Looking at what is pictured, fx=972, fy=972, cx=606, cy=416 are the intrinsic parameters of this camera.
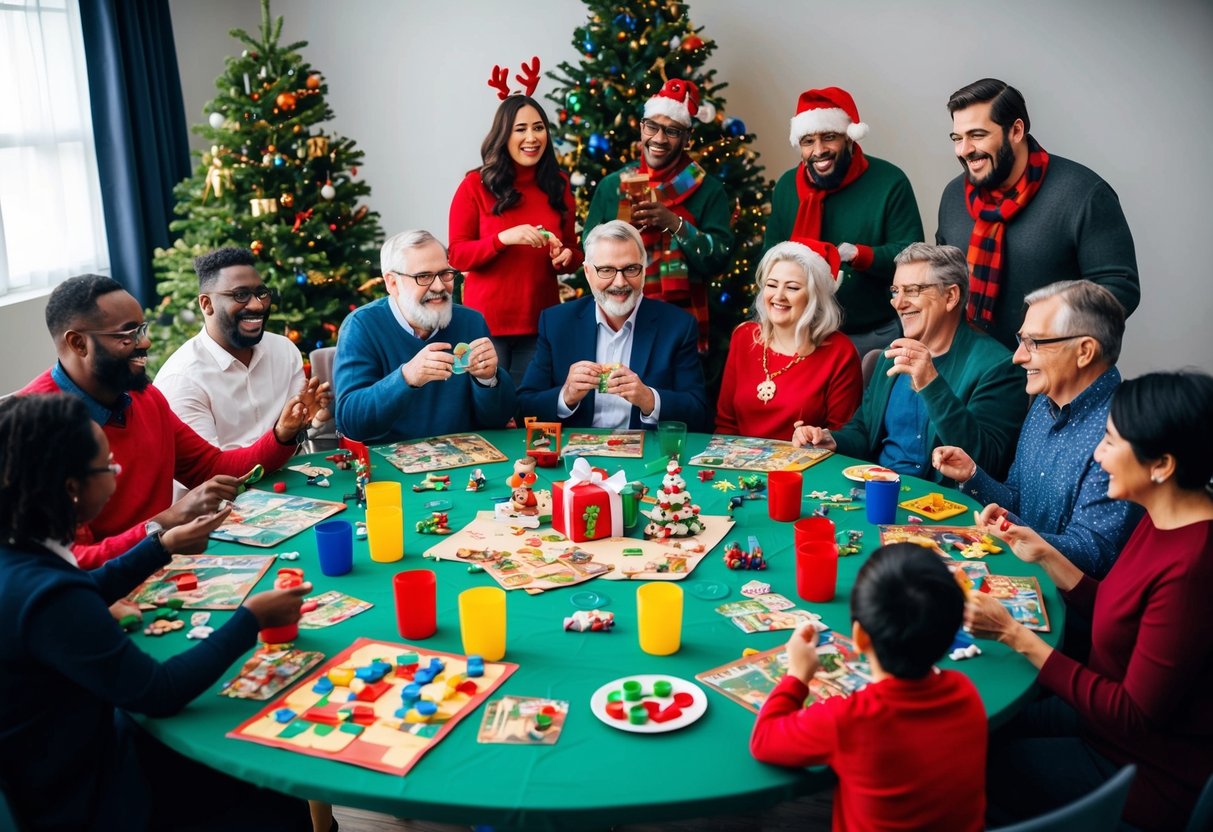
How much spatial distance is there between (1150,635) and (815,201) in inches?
120

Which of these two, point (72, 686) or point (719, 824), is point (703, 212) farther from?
point (72, 686)

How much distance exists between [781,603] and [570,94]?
13.2 ft

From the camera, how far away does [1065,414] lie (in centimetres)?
271

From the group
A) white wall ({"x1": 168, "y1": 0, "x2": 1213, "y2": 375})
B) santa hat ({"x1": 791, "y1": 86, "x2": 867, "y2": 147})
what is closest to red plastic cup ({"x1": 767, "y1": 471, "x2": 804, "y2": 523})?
santa hat ({"x1": 791, "y1": 86, "x2": 867, "y2": 147})

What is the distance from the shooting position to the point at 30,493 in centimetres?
174

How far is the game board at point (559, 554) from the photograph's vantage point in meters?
2.28

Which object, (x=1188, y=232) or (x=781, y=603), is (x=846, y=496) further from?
(x=1188, y=232)

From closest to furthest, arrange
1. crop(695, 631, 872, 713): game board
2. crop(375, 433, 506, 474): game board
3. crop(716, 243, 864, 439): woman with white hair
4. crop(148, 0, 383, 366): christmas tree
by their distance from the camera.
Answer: crop(695, 631, 872, 713): game board → crop(375, 433, 506, 474): game board → crop(716, 243, 864, 439): woman with white hair → crop(148, 0, 383, 366): christmas tree

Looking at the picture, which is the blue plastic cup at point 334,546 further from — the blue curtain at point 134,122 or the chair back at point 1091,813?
the blue curtain at point 134,122

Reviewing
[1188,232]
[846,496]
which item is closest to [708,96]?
[1188,232]

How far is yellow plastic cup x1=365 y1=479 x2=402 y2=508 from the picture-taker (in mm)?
2514

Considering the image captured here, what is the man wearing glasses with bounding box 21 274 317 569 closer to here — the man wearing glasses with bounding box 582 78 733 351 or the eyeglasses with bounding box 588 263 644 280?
the eyeglasses with bounding box 588 263 644 280

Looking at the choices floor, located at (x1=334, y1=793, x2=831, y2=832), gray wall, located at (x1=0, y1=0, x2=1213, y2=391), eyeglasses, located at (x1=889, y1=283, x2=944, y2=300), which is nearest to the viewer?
floor, located at (x1=334, y1=793, x2=831, y2=832)

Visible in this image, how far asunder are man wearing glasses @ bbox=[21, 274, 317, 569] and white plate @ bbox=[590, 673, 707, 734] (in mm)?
1225
